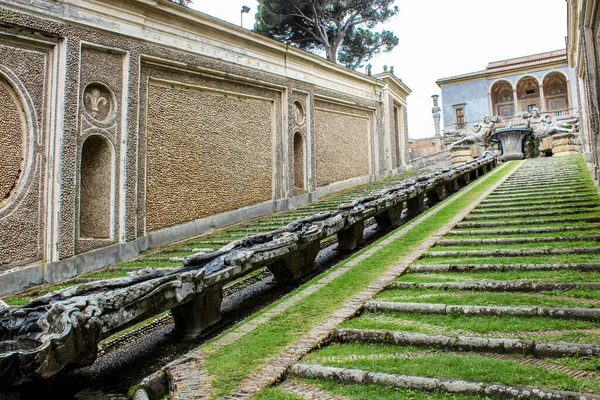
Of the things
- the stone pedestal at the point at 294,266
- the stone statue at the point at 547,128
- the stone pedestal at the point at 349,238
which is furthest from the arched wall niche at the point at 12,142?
the stone statue at the point at 547,128

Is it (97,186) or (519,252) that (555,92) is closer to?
(519,252)

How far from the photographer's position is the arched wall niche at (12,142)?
8.25 m

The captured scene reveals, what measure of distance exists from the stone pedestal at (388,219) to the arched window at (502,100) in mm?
40521

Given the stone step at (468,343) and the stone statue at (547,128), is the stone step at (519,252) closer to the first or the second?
the stone step at (468,343)

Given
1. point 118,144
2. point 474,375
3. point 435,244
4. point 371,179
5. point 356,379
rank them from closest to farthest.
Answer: point 474,375 < point 356,379 < point 435,244 < point 118,144 < point 371,179

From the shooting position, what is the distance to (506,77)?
1703 inches

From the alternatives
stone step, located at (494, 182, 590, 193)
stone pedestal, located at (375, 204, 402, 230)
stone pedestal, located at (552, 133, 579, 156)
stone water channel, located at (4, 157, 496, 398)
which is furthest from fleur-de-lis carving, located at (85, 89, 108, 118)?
stone pedestal, located at (552, 133, 579, 156)

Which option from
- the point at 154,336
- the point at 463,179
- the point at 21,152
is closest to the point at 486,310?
the point at 154,336

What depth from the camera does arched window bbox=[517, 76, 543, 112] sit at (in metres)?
44.3

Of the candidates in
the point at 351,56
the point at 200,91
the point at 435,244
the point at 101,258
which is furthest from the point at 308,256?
the point at 351,56

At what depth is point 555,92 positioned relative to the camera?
43.9 m

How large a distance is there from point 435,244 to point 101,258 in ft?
22.3

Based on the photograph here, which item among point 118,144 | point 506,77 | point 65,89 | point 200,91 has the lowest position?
point 118,144

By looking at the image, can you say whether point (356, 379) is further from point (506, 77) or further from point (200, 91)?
point (506, 77)
